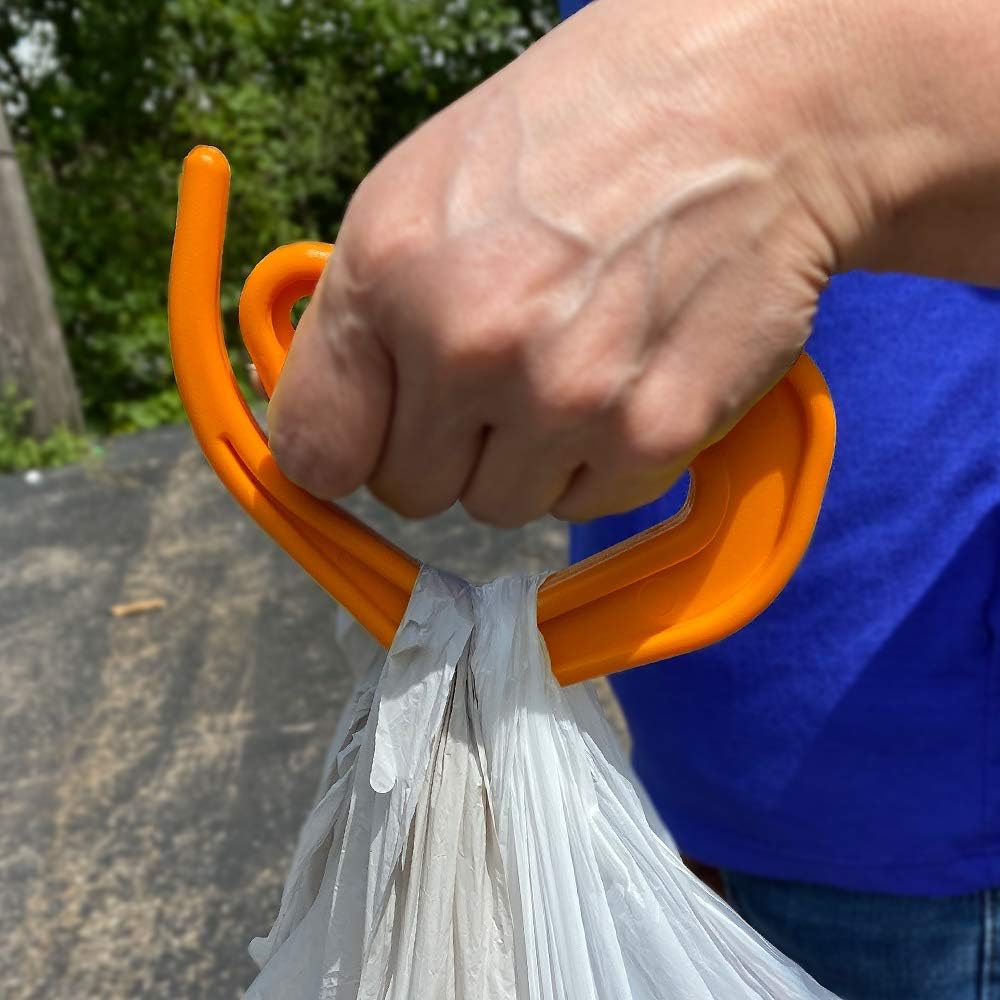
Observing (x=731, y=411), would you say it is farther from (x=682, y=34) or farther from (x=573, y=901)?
(x=573, y=901)

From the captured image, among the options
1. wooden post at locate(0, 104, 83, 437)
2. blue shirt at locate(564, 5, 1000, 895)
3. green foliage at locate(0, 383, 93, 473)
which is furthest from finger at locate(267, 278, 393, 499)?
wooden post at locate(0, 104, 83, 437)

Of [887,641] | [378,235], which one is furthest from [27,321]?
[378,235]

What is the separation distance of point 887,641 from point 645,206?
18.5 inches

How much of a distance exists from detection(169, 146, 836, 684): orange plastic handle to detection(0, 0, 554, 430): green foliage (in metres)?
3.82

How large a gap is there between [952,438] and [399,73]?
491 centimetres

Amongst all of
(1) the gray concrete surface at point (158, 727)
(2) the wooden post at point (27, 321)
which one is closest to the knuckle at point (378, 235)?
(1) the gray concrete surface at point (158, 727)

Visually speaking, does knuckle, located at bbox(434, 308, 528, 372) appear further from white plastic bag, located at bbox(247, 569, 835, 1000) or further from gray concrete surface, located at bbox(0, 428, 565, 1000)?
gray concrete surface, located at bbox(0, 428, 565, 1000)

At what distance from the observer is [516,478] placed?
1.27 feet

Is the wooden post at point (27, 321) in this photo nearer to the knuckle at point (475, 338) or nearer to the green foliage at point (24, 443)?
the green foliage at point (24, 443)

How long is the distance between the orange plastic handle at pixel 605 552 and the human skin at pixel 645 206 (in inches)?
3.8

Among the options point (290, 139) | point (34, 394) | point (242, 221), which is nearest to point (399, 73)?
point (290, 139)

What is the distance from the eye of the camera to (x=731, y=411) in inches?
14.6

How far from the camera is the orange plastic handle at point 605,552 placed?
45cm

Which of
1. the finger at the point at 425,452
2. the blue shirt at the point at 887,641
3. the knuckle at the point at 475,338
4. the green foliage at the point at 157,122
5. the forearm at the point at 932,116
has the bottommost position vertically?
the blue shirt at the point at 887,641
